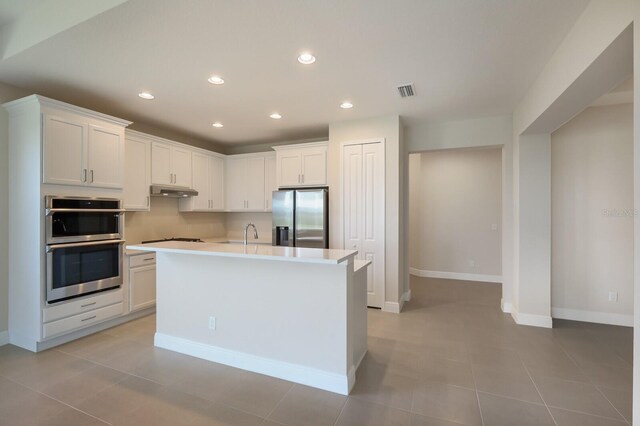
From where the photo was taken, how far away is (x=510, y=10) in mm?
1919

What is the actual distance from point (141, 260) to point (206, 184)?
5.85 ft

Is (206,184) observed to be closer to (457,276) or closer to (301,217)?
(301,217)

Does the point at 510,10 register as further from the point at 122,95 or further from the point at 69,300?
the point at 69,300

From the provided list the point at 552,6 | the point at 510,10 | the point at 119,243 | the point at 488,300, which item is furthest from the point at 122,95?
the point at 488,300

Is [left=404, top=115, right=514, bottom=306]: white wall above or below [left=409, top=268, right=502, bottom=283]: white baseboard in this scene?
above

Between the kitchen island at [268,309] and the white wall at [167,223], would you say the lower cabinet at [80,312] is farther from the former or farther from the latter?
the white wall at [167,223]

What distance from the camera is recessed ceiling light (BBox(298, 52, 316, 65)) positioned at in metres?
2.46

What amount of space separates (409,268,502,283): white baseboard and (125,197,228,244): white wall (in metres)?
4.37

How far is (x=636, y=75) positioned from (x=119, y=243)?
4519 mm

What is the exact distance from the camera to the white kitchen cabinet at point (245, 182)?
209 inches

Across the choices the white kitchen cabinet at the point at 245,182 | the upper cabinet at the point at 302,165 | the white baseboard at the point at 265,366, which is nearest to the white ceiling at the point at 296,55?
the upper cabinet at the point at 302,165

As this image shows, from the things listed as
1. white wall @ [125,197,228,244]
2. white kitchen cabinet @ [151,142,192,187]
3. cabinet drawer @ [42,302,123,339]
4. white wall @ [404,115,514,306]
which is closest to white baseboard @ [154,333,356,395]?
cabinet drawer @ [42,302,123,339]

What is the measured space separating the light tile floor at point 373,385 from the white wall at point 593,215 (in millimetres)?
488

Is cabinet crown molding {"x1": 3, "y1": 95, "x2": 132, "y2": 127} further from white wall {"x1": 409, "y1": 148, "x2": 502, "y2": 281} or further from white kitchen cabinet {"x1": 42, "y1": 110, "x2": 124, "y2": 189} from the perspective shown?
white wall {"x1": 409, "y1": 148, "x2": 502, "y2": 281}
